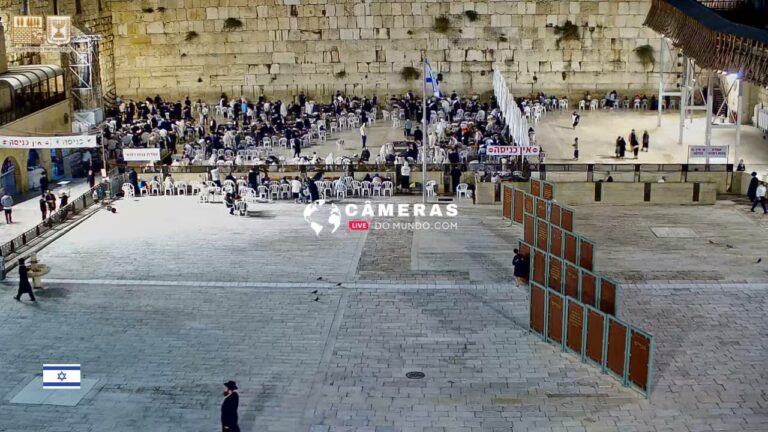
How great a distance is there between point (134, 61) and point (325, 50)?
7.76 meters

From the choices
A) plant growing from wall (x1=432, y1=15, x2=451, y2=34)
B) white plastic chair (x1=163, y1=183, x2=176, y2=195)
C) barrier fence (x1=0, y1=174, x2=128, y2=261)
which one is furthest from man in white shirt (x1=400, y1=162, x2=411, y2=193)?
plant growing from wall (x1=432, y1=15, x2=451, y2=34)

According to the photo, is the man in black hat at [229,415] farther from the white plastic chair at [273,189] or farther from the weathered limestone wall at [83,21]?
the weathered limestone wall at [83,21]

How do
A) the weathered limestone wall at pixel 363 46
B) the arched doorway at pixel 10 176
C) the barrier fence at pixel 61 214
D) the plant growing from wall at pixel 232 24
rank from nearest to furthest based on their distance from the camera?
the barrier fence at pixel 61 214, the arched doorway at pixel 10 176, the weathered limestone wall at pixel 363 46, the plant growing from wall at pixel 232 24

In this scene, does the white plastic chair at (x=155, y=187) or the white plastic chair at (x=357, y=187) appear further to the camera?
the white plastic chair at (x=155, y=187)

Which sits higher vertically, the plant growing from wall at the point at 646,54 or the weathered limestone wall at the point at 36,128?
the plant growing from wall at the point at 646,54

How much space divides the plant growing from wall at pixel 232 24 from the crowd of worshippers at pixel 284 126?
273cm

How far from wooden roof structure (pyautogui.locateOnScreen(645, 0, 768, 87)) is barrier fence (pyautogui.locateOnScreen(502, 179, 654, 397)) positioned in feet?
24.7

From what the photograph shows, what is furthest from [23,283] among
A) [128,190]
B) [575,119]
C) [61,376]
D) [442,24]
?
[442,24]

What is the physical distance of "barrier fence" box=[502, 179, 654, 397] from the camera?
1566cm

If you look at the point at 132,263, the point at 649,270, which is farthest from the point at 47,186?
the point at 649,270

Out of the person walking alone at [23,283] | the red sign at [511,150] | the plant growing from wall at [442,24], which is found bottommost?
the person walking alone at [23,283]

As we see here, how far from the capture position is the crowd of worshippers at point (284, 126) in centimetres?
3247

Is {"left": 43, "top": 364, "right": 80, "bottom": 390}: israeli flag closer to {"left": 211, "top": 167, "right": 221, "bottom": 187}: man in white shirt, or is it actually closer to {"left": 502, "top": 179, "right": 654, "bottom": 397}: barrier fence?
{"left": 502, "top": 179, "right": 654, "bottom": 397}: barrier fence

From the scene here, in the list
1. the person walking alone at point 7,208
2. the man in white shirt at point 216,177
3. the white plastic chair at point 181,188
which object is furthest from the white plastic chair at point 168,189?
the person walking alone at point 7,208
